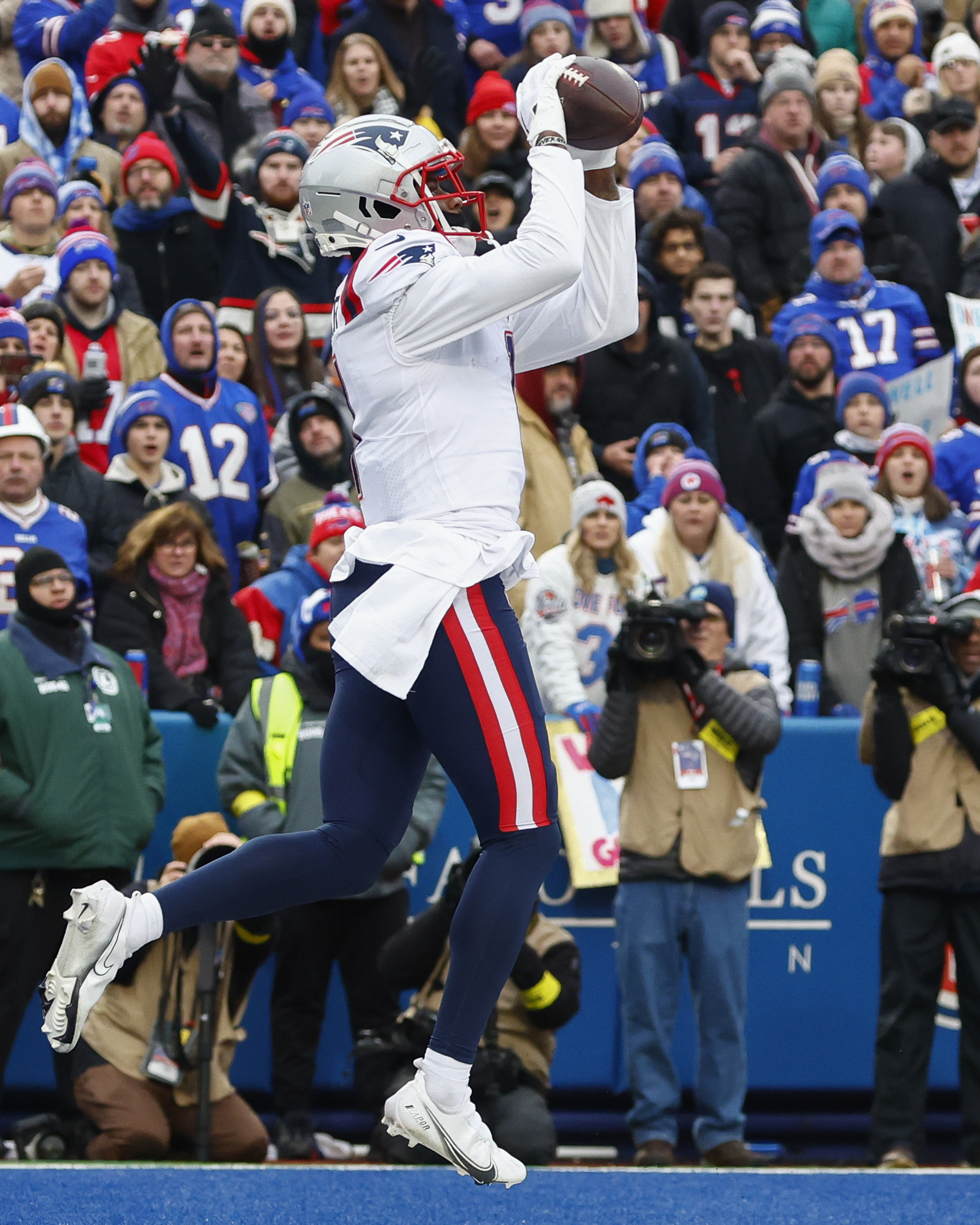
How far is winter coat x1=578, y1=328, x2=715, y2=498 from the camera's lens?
953cm

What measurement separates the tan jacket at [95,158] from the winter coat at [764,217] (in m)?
3.27

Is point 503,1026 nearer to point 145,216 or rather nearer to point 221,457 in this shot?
point 221,457

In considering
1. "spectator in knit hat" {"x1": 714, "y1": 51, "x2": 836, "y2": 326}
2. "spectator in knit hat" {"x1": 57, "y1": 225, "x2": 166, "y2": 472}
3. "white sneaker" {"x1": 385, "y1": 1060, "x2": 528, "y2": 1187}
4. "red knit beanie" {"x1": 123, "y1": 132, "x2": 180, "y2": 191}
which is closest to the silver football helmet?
"white sneaker" {"x1": 385, "y1": 1060, "x2": 528, "y2": 1187}

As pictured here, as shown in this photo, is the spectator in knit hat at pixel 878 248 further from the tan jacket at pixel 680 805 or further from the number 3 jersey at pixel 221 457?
the tan jacket at pixel 680 805

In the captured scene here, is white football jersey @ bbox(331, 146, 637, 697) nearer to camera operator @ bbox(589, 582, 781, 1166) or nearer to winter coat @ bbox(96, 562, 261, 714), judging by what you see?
camera operator @ bbox(589, 582, 781, 1166)

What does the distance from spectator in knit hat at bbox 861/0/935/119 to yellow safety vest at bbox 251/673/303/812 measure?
7.37 metres

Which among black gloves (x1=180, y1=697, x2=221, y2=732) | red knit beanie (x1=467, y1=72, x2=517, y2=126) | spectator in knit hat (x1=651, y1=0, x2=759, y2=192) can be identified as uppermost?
spectator in knit hat (x1=651, y1=0, x2=759, y2=192)

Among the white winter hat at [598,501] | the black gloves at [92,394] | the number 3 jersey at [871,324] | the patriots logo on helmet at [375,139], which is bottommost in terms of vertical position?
the white winter hat at [598,501]

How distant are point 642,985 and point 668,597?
63.0 inches

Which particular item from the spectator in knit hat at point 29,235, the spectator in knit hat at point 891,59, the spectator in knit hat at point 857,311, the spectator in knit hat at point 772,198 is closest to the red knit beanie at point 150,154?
the spectator in knit hat at point 29,235

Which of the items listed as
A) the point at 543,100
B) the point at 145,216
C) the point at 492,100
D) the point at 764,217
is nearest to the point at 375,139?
the point at 543,100

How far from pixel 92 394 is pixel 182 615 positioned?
1482mm

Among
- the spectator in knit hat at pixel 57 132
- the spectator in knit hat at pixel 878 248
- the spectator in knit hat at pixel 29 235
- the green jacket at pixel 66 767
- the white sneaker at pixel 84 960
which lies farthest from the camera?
the spectator in knit hat at pixel 878 248

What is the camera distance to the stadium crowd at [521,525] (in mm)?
7102
